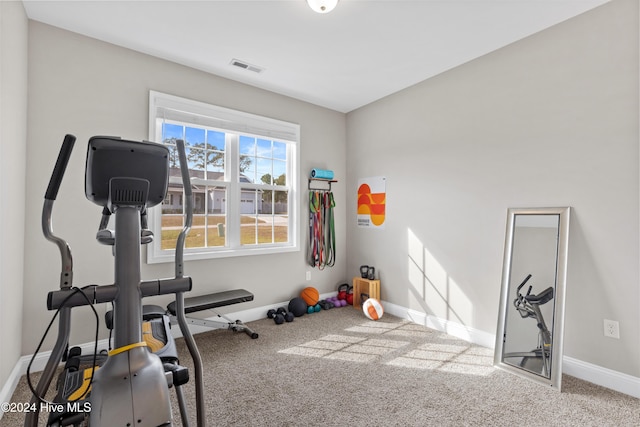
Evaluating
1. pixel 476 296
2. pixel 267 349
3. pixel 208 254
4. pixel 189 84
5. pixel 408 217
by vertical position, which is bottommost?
pixel 267 349

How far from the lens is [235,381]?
2.21 metres

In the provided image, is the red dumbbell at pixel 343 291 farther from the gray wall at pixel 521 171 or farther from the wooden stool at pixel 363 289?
the gray wall at pixel 521 171

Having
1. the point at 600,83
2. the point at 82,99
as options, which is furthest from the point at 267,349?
the point at 600,83

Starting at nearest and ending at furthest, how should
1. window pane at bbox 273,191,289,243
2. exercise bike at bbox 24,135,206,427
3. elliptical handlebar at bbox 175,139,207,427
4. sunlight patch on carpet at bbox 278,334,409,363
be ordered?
exercise bike at bbox 24,135,206,427, elliptical handlebar at bbox 175,139,207,427, sunlight patch on carpet at bbox 278,334,409,363, window pane at bbox 273,191,289,243

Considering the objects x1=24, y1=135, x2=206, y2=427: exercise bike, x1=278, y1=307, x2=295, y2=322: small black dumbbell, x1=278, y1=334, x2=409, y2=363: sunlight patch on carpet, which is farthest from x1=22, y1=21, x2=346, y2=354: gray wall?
x1=24, y1=135, x2=206, y2=427: exercise bike

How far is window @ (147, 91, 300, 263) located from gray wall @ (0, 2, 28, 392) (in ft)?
2.85

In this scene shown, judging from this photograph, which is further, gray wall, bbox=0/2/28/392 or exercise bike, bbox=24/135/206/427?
gray wall, bbox=0/2/28/392

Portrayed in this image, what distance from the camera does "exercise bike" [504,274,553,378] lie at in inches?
87.4

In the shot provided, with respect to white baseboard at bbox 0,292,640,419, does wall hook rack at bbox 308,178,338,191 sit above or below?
above

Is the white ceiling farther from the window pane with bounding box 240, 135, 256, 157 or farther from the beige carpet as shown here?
the beige carpet

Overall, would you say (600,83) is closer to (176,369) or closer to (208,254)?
(176,369)

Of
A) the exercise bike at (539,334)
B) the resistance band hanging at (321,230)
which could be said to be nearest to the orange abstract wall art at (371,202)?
the resistance band hanging at (321,230)

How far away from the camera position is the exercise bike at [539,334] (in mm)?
2219

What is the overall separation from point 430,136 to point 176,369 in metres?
3.10
